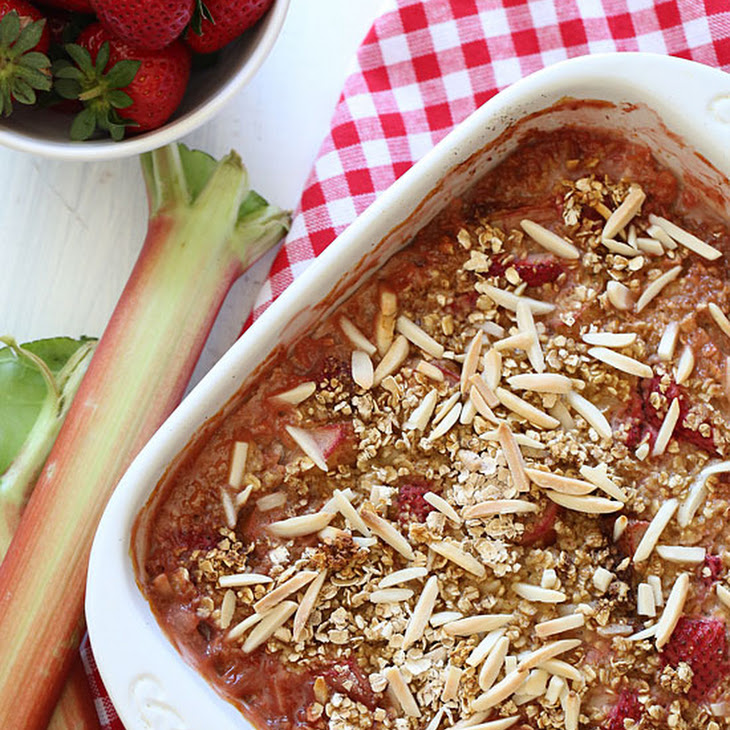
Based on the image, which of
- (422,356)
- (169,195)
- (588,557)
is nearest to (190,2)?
(169,195)

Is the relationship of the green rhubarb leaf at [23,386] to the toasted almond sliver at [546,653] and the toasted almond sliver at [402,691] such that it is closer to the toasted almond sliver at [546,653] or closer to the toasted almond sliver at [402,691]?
the toasted almond sliver at [402,691]

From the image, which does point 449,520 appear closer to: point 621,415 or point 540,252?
point 621,415

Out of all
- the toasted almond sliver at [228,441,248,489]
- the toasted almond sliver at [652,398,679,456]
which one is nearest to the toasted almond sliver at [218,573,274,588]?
the toasted almond sliver at [228,441,248,489]

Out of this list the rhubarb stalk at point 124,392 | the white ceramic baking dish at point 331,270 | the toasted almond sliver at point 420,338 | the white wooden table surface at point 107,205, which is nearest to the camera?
the white ceramic baking dish at point 331,270

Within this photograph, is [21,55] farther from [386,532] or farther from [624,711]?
[624,711]

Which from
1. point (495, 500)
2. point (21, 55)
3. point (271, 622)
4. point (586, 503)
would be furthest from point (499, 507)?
point (21, 55)

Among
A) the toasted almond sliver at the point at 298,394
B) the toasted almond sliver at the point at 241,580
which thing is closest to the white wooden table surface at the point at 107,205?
the toasted almond sliver at the point at 298,394

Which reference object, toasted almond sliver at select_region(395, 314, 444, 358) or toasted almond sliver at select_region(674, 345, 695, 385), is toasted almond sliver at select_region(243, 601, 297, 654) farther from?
toasted almond sliver at select_region(674, 345, 695, 385)
